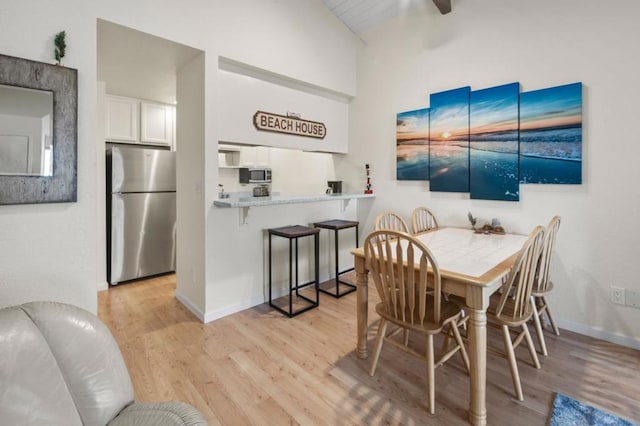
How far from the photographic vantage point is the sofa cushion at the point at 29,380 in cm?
93

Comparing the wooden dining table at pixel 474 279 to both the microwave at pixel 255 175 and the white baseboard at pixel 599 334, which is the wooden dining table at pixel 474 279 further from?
the microwave at pixel 255 175

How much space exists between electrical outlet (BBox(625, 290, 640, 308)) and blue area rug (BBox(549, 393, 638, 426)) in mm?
1114

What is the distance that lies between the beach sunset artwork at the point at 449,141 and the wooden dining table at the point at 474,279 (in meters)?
0.81

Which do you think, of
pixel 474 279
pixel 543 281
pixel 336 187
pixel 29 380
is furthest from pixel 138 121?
pixel 543 281

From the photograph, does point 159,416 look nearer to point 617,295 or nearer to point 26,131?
point 26,131

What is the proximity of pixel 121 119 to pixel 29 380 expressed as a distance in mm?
3661

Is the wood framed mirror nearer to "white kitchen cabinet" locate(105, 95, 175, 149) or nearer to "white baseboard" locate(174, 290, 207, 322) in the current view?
"white baseboard" locate(174, 290, 207, 322)

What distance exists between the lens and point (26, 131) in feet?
5.87

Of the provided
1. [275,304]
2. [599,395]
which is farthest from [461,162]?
[275,304]

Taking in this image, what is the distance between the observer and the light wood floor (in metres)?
1.72

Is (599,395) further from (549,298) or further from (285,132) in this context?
(285,132)

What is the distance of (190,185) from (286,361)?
180 cm

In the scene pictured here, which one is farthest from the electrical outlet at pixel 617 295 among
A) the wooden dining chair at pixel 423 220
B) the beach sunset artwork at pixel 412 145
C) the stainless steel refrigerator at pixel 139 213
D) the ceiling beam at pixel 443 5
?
the stainless steel refrigerator at pixel 139 213

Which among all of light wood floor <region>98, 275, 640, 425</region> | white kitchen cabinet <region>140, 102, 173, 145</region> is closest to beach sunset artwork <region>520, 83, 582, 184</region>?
light wood floor <region>98, 275, 640, 425</region>
